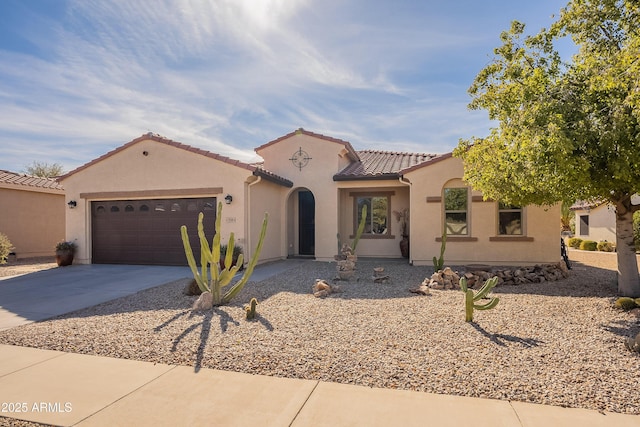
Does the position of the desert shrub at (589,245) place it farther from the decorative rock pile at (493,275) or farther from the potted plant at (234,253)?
the potted plant at (234,253)

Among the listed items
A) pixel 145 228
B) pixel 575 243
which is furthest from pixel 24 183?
pixel 575 243

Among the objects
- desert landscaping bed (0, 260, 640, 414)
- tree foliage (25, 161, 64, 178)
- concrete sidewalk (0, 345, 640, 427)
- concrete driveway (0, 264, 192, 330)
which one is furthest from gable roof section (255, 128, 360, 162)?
tree foliage (25, 161, 64, 178)

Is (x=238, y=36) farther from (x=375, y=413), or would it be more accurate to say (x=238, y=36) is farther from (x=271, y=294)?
(x=375, y=413)

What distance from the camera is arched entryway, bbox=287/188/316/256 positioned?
55.4ft

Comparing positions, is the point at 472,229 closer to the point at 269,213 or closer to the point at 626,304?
the point at 626,304

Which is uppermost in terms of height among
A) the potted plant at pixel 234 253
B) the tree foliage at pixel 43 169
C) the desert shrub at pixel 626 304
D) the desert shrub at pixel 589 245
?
the tree foliage at pixel 43 169

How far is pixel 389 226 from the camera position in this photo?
16.1 m

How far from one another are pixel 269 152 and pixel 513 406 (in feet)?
46.5

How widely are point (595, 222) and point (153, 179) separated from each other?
27527 millimetres

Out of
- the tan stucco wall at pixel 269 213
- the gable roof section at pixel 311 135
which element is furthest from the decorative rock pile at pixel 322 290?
the gable roof section at pixel 311 135

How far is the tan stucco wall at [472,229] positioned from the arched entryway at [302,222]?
4952 mm

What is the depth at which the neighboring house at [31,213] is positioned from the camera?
56.6 feet

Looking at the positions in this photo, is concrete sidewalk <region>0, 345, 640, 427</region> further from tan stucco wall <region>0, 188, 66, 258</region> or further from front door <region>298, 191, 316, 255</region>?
tan stucco wall <region>0, 188, 66, 258</region>

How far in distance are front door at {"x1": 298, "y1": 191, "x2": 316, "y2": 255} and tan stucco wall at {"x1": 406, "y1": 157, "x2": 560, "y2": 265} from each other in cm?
492
